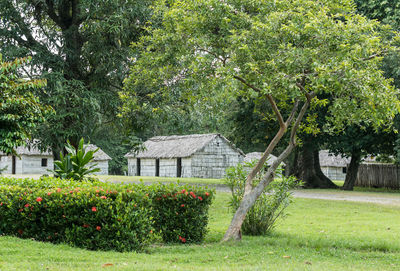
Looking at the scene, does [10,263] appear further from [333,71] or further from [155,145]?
[155,145]

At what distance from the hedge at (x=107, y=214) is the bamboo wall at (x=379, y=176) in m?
29.3

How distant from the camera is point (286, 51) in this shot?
9.25 m

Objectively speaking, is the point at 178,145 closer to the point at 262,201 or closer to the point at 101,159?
the point at 101,159

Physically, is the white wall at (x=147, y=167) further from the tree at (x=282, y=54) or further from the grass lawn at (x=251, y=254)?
the tree at (x=282, y=54)

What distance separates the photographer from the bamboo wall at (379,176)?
116ft

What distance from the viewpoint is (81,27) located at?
21219mm

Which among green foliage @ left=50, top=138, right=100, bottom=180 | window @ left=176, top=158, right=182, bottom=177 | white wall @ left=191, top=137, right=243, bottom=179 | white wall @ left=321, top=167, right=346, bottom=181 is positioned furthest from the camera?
white wall @ left=321, top=167, right=346, bottom=181

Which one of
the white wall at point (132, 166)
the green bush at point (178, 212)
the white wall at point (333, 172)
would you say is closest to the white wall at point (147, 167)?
the white wall at point (132, 166)

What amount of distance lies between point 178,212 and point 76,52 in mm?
13113

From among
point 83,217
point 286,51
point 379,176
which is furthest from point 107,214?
point 379,176

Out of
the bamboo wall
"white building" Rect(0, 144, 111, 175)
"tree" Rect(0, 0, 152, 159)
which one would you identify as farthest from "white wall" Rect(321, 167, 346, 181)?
"tree" Rect(0, 0, 152, 159)

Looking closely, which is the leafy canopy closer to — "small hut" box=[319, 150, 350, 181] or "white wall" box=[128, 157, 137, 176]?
"white wall" box=[128, 157, 137, 176]

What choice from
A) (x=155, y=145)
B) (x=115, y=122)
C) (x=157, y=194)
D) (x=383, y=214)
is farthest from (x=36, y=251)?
(x=155, y=145)

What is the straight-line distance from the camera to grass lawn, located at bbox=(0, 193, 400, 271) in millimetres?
7109
